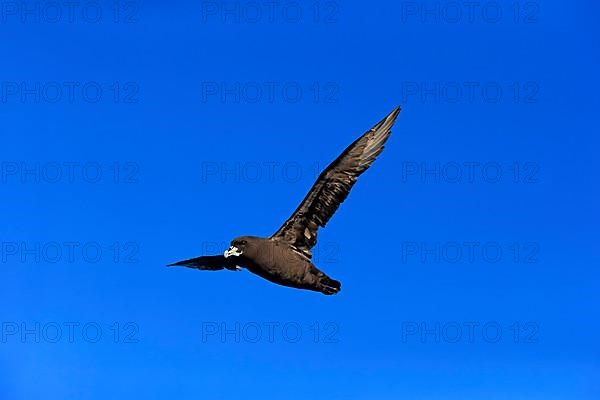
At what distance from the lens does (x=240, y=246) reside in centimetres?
1803

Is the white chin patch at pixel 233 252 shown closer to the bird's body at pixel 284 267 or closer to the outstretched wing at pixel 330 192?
the bird's body at pixel 284 267

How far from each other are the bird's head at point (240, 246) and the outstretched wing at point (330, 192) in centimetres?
142

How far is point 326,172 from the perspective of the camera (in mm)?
19297

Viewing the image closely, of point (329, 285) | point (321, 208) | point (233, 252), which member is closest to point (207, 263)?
point (233, 252)

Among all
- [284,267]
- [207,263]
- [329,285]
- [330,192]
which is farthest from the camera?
[207,263]

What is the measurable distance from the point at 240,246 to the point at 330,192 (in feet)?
9.69

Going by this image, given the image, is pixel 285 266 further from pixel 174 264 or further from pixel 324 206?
pixel 174 264

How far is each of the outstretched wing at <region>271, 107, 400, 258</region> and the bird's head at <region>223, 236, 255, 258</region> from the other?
1418mm

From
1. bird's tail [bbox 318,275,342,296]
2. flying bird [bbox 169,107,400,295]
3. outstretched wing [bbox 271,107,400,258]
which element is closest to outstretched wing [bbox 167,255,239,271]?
flying bird [bbox 169,107,400,295]

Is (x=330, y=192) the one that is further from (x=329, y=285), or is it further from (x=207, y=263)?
(x=207, y=263)

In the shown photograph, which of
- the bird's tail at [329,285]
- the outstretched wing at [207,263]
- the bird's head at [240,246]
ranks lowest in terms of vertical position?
the bird's tail at [329,285]

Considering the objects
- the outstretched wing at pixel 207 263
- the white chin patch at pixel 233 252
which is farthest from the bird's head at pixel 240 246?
the outstretched wing at pixel 207 263

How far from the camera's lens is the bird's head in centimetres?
1798

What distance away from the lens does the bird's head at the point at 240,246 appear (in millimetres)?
17984
